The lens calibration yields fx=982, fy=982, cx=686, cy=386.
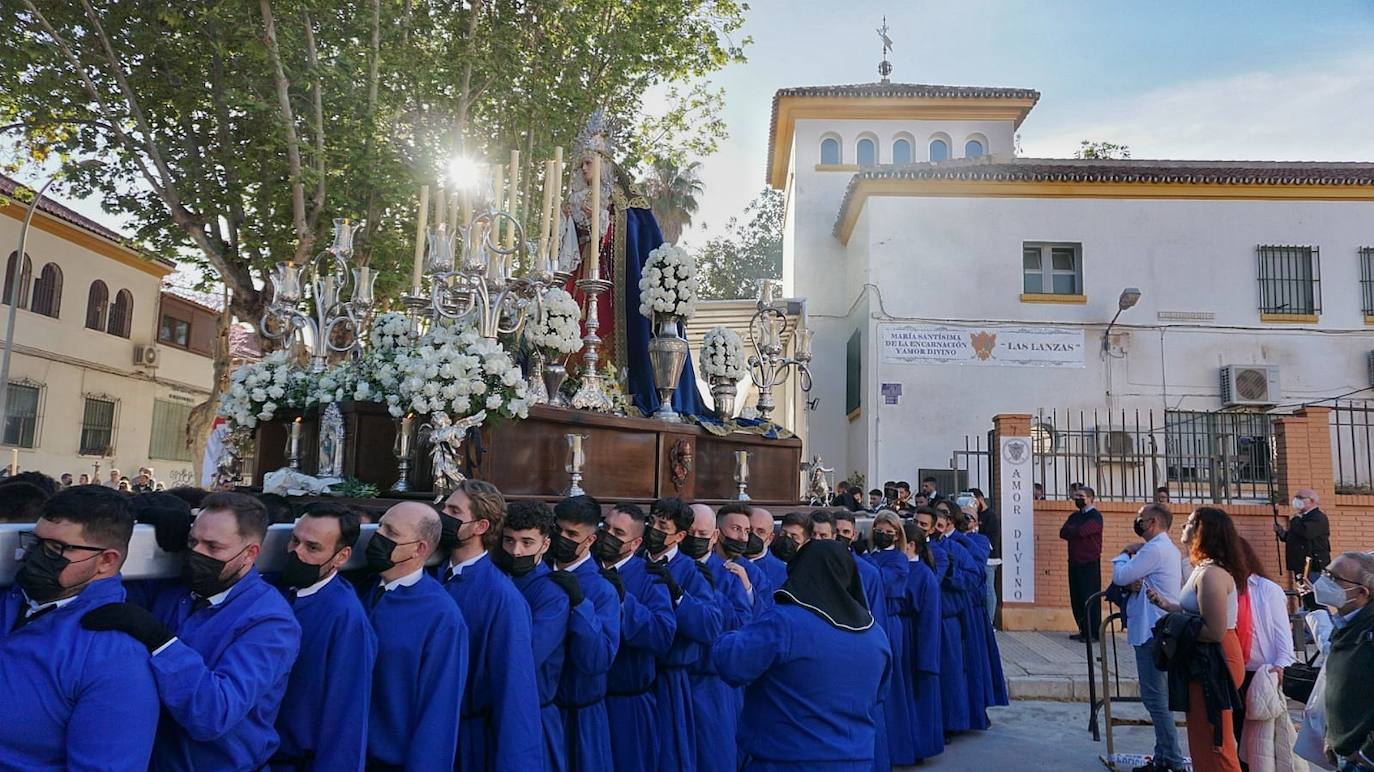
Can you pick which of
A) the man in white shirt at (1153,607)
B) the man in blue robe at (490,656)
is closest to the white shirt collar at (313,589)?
the man in blue robe at (490,656)

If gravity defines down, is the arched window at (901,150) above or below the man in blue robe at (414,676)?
above

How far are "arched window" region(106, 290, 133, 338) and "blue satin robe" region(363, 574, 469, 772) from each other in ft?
87.5

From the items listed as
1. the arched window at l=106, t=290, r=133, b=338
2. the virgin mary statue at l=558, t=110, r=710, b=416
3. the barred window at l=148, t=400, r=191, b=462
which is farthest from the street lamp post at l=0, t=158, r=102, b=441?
the virgin mary statue at l=558, t=110, r=710, b=416

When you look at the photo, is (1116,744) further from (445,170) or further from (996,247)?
(996,247)

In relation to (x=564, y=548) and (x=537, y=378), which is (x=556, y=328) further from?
(x=564, y=548)

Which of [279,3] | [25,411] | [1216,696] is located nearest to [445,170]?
[279,3]

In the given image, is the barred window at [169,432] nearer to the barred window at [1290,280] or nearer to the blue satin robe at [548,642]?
the barred window at [1290,280]

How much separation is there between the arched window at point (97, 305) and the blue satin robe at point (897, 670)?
24762 mm

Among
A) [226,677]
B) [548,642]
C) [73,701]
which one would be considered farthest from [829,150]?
[73,701]

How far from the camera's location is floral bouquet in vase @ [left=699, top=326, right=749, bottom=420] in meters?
A: 7.47

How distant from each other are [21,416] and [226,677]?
24.3m

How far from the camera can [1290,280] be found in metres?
18.7

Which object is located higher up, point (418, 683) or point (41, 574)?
point (41, 574)

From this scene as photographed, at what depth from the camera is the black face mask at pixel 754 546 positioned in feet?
16.7
